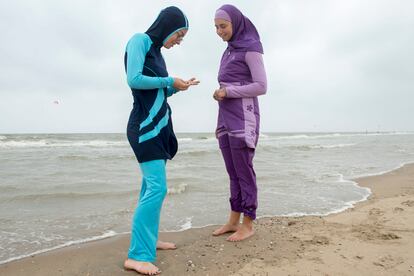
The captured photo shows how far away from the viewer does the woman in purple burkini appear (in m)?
3.06

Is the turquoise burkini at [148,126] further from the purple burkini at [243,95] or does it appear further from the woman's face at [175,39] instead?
the purple burkini at [243,95]

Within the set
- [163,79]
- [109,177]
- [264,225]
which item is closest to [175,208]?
[264,225]

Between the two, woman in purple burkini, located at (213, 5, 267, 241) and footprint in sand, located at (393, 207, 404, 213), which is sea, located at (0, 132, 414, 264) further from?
woman in purple burkini, located at (213, 5, 267, 241)

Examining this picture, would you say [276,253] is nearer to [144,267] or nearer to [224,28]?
[144,267]

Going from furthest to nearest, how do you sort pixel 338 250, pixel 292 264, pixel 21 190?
1. pixel 21 190
2. pixel 338 250
3. pixel 292 264

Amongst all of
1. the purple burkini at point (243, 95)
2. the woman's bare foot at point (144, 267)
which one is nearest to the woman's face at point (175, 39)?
the purple burkini at point (243, 95)

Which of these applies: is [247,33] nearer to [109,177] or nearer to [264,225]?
[264,225]

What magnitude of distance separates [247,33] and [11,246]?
2911 mm

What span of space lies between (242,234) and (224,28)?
5.93 feet

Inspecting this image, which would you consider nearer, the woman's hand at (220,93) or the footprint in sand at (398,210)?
the woman's hand at (220,93)

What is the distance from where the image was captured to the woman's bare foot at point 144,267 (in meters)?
2.45

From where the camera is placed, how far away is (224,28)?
10.3ft

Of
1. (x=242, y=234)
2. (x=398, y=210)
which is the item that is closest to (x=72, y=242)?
(x=242, y=234)

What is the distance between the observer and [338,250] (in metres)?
2.77
